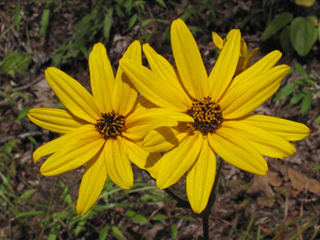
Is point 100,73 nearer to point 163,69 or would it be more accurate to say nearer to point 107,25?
point 163,69

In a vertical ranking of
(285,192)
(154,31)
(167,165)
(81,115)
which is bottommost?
(167,165)

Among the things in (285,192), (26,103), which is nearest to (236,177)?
(285,192)

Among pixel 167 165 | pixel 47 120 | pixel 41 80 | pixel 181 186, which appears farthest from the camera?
pixel 41 80

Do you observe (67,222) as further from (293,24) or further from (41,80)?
(293,24)

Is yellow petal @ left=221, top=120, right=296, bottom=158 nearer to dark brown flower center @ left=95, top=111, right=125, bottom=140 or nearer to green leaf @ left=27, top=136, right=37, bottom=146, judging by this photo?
dark brown flower center @ left=95, top=111, right=125, bottom=140

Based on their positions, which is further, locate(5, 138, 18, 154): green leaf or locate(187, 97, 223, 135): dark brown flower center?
locate(5, 138, 18, 154): green leaf

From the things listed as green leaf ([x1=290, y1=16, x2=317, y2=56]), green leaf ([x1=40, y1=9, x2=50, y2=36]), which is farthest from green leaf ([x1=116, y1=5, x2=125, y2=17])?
green leaf ([x1=290, y1=16, x2=317, y2=56])
